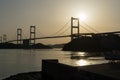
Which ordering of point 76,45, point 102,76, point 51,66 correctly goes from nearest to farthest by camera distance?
point 102,76 → point 51,66 → point 76,45

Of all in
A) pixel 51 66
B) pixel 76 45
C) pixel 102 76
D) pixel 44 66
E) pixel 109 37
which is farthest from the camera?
pixel 76 45

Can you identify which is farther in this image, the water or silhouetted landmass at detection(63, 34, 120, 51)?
silhouetted landmass at detection(63, 34, 120, 51)

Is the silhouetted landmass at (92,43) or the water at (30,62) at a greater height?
the silhouetted landmass at (92,43)

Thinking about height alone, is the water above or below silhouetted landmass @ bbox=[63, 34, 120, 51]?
below

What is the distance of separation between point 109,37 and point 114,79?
41.3 metres

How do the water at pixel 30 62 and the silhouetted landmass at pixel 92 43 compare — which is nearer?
the water at pixel 30 62

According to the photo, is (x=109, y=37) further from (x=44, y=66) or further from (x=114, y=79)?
(x=114, y=79)

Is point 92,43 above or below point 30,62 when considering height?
above

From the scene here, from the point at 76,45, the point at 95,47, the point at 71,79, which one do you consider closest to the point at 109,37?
the point at 95,47

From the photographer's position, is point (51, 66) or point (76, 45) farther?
point (76, 45)

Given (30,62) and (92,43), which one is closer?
(30,62)

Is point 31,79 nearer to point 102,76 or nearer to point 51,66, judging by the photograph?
point 51,66

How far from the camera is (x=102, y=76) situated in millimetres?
7141

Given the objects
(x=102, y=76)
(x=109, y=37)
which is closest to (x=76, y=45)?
(x=109, y=37)
